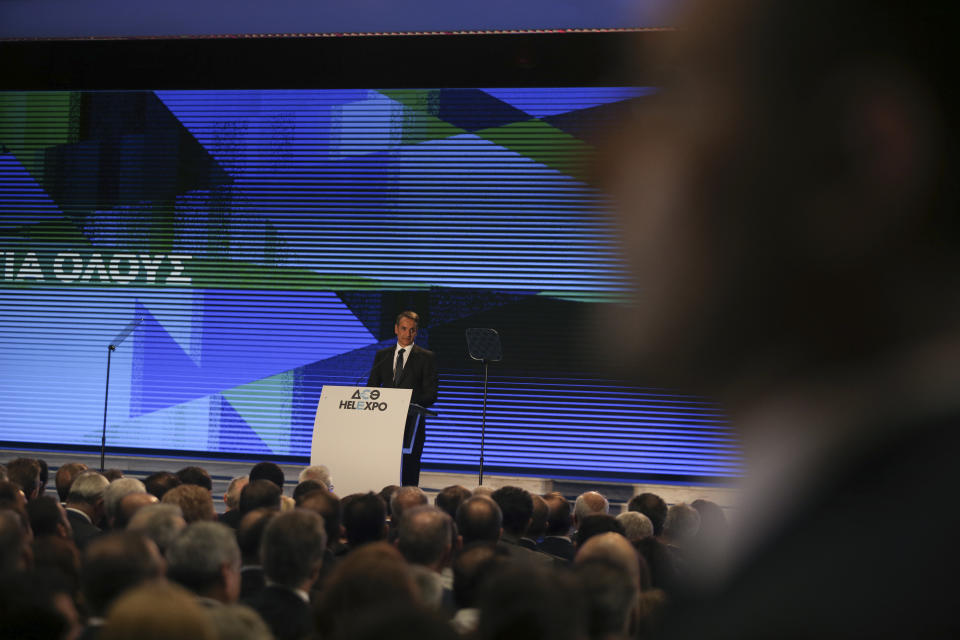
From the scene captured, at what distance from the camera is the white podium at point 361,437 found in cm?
533

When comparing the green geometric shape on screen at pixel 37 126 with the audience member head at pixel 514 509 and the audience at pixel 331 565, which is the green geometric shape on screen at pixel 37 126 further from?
the audience member head at pixel 514 509

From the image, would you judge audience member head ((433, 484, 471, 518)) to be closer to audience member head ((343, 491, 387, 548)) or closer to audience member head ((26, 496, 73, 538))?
audience member head ((343, 491, 387, 548))

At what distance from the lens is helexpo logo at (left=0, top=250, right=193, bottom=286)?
857cm

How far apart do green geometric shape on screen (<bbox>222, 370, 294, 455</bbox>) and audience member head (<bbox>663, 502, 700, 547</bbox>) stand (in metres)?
4.86

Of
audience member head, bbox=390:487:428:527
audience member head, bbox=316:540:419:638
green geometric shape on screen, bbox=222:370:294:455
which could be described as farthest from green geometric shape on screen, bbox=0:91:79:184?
audience member head, bbox=316:540:419:638

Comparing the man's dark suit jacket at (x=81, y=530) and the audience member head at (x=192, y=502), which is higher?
the audience member head at (x=192, y=502)

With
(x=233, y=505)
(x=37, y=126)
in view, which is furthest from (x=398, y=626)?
(x=37, y=126)

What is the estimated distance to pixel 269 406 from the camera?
838 cm

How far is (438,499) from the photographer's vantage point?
4191 millimetres

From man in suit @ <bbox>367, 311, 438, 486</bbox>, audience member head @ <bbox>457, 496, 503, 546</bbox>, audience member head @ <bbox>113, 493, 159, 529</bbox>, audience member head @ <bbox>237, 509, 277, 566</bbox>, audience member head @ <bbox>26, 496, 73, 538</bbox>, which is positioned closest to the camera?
audience member head @ <bbox>237, 509, 277, 566</bbox>

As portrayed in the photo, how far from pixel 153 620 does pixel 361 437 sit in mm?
4507

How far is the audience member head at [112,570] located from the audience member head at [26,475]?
9.12 ft

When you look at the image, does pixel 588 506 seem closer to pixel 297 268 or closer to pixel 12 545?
pixel 12 545

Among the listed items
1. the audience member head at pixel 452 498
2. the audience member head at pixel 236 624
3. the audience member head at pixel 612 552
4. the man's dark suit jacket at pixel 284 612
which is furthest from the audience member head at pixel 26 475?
the audience member head at pixel 236 624
